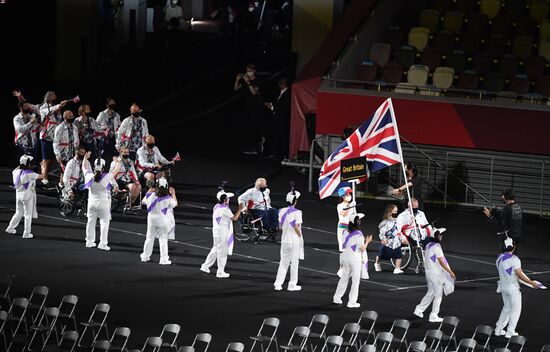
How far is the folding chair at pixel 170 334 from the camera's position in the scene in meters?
20.4

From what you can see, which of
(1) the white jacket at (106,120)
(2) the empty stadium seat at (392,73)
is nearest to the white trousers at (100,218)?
(1) the white jacket at (106,120)

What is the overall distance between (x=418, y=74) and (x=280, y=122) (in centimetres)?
345

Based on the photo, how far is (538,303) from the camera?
2470 centimetres

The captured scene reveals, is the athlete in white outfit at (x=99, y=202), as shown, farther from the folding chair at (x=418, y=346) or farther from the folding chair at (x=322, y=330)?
the folding chair at (x=418, y=346)

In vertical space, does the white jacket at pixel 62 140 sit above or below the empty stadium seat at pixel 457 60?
below

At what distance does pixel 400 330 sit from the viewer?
74.4ft

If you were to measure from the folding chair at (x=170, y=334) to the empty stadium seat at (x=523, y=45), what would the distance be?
15034mm

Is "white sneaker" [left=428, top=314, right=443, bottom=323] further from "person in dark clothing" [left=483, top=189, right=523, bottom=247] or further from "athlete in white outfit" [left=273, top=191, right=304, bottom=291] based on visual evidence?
"person in dark clothing" [left=483, top=189, right=523, bottom=247]

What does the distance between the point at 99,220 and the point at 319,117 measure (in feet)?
21.2

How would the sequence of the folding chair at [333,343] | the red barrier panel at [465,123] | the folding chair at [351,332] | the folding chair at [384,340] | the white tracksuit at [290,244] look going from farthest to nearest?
1. the red barrier panel at [465,123]
2. the white tracksuit at [290,244]
3. the folding chair at [351,332]
4. the folding chair at [384,340]
5. the folding chair at [333,343]

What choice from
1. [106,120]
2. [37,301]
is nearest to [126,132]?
[106,120]

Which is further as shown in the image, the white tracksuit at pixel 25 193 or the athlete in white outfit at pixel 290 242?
the white tracksuit at pixel 25 193

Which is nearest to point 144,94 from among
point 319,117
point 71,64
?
point 71,64

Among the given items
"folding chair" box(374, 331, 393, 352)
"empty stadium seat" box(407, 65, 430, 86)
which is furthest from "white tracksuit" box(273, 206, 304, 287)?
"empty stadium seat" box(407, 65, 430, 86)
